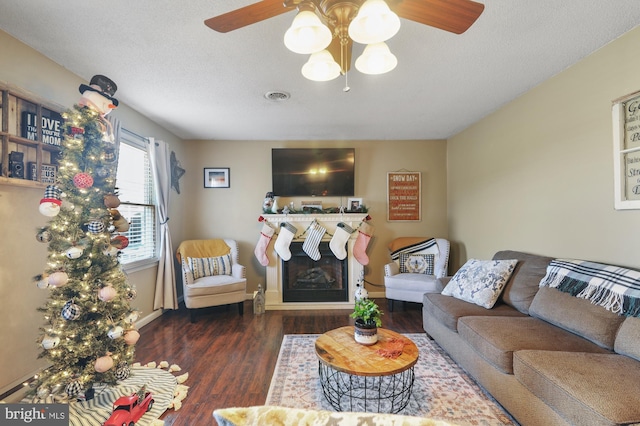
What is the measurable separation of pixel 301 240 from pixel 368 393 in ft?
7.81

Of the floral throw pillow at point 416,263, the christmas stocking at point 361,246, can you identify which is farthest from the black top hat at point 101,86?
the floral throw pillow at point 416,263

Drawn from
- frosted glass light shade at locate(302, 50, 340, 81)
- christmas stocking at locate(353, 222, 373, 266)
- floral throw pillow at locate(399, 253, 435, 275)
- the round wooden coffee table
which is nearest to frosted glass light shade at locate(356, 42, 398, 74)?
frosted glass light shade at locate(302, 50, 340, 81)

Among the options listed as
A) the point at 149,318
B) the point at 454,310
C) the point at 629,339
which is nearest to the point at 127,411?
the point at 149,318

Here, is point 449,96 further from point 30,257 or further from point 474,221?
point 30,257

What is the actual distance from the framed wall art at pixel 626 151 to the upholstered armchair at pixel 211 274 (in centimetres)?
363

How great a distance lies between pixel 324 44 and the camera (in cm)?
117

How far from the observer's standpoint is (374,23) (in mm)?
1084

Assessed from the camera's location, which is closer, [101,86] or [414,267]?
[101,86]

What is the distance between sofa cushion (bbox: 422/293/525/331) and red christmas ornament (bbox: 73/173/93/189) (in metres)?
2.83

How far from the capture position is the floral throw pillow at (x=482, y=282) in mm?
2473

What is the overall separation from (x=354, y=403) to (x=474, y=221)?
285 centimetres

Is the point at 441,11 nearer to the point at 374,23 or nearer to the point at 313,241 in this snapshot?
the point at 374,23

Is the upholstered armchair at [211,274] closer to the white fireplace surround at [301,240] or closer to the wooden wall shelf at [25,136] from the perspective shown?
the white fireplace surround at [301,240]

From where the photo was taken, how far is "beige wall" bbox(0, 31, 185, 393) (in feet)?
6.16
